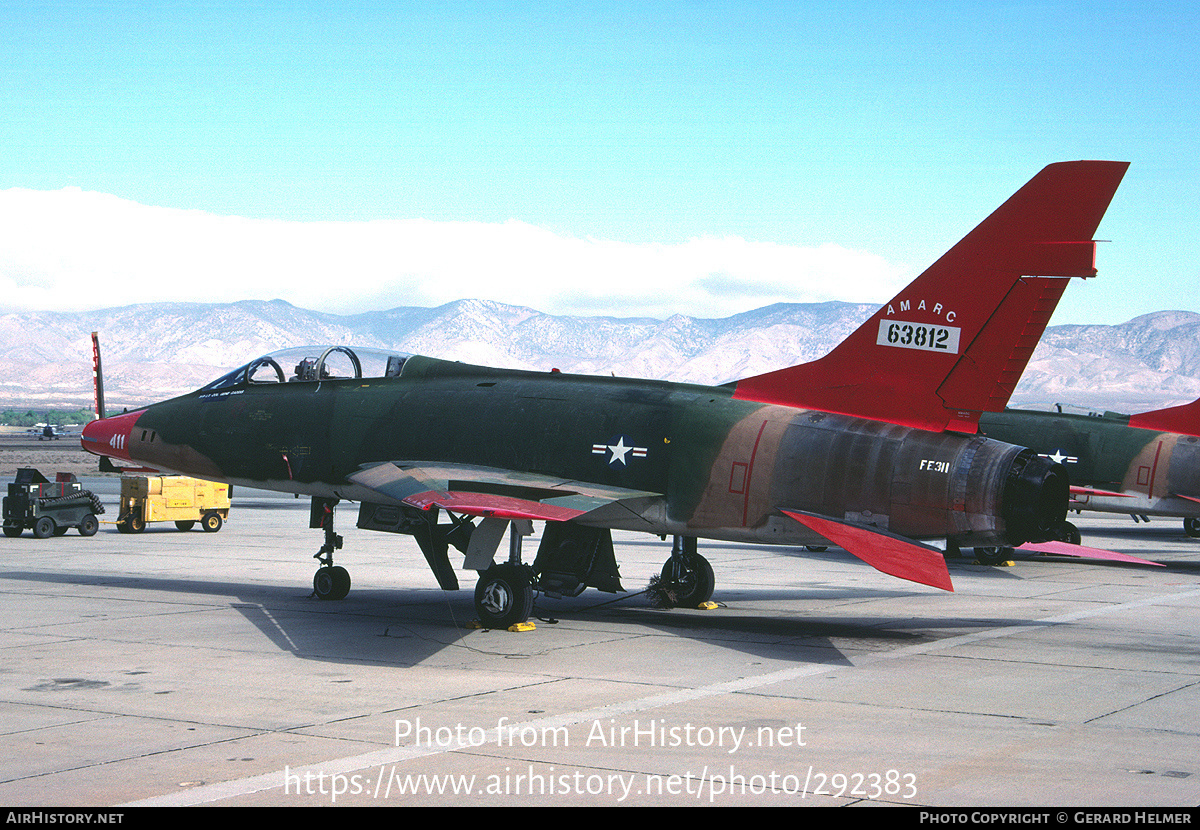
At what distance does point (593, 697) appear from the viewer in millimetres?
10734

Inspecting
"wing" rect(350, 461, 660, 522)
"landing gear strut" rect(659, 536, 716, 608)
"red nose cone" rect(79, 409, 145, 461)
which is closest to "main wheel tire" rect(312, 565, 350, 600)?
"wing" rect(350, 461, 660, 522)

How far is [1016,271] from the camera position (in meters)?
13.4

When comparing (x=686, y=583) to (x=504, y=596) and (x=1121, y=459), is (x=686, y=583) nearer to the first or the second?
(x=504, y=596)

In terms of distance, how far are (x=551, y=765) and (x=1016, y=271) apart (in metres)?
8.54

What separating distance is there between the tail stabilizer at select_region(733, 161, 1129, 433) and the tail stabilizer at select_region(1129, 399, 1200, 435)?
1686 cm

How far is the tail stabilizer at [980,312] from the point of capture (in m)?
13.1

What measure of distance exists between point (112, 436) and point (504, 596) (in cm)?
848

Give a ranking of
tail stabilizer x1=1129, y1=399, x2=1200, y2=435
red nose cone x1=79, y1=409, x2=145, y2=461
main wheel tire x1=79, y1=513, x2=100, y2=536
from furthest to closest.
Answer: main wheel tire x1=79, y1=513, x2=100, y2=536 → tail stabilizer x1=1129, y1=399, x2=1200, y2=435 → red nose cone x1=79, y1=409, x2=145, y2=461

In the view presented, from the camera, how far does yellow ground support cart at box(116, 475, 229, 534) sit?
30234 millimetres

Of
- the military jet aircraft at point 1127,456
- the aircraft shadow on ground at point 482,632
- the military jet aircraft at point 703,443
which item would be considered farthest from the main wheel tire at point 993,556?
the military jet aircraft at point 703,443

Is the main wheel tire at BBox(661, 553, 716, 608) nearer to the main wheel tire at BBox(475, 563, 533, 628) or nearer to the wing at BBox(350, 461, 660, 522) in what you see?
the wing at BBox(350, 461, 660, 522)

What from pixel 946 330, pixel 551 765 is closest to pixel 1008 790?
pixel 551 765

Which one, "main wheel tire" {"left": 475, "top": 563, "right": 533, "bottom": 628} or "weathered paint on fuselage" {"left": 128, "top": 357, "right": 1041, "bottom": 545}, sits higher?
"weathered paint on fuselage" {"left": 128, "top": 357, "right": 1041, "bottom": 545}

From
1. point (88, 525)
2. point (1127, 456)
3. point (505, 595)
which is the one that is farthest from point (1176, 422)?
point (88, 525)
